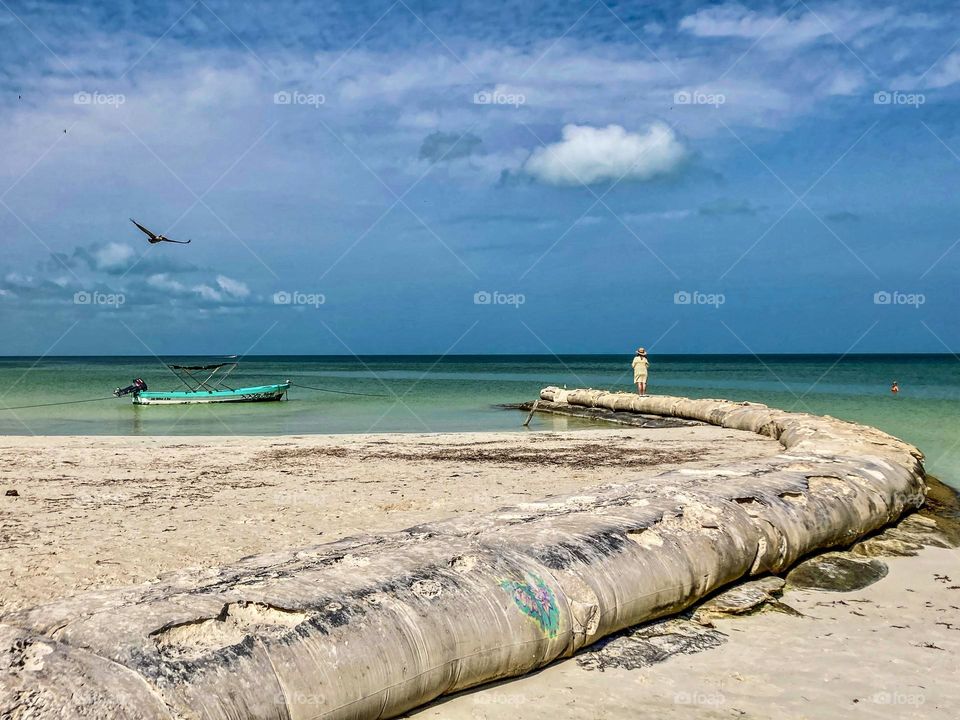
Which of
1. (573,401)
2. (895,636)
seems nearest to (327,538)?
(895,636)

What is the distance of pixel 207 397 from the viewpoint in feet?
94.0

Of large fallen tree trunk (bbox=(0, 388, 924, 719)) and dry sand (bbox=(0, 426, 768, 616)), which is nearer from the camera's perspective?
large fallen tree trunk (bbox=(0, 388, 924, 719))

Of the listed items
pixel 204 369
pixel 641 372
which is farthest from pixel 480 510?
pixel 204 369

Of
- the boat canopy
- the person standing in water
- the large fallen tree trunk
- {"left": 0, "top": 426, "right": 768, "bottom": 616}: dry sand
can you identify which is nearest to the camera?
the large fallen tree trunk

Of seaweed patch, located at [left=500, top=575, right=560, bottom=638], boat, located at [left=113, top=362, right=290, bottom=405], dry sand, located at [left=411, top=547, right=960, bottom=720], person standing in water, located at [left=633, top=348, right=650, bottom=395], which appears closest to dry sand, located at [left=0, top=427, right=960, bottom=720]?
dry sand, located at [left=411, top=547, right=960, bottom=720]

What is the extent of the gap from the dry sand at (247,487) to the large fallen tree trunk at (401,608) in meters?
1.81

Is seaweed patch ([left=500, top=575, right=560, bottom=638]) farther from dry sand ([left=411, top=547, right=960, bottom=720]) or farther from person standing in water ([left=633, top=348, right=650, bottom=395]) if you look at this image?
person standing in water ([left=633, top=348, right=650, bottom=395])

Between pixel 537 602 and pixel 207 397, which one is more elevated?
pixel 207 397

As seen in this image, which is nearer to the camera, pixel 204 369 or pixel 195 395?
pixel 195 395

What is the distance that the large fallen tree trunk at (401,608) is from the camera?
Answer: 260 centimetres

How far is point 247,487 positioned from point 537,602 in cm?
548

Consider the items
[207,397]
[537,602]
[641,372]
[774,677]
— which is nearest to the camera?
[774,677]

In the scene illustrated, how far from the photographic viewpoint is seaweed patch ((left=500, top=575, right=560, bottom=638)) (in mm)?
3744

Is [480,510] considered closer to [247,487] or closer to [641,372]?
[247,487]
